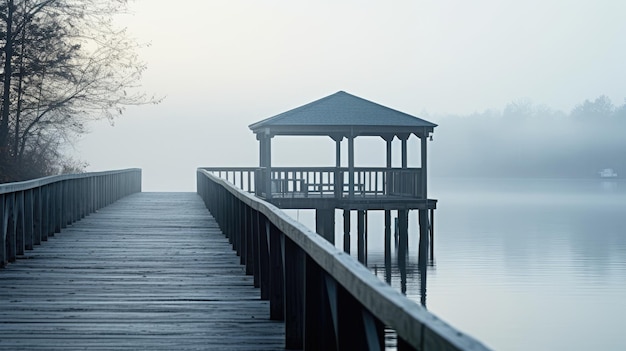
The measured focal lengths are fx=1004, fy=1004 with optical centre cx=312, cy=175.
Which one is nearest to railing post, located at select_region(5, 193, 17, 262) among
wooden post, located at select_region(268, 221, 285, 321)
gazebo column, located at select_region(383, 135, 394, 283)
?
wooden post, located at select_region(268, 221, 285, 321)

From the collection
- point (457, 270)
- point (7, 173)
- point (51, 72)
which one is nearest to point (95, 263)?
point (7, 173)

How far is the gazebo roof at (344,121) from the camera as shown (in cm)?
2981

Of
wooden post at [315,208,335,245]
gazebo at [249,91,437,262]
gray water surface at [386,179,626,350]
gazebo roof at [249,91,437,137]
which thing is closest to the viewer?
gray water surface at [386,179,626,350]

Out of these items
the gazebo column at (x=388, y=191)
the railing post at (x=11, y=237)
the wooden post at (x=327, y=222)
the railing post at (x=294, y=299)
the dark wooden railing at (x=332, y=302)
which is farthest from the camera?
the wooden post at (x=327, y=222)

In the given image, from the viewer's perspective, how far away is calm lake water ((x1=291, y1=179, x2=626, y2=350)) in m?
24.2

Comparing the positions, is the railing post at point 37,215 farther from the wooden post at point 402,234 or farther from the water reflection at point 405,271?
the wooden post at point 402,234

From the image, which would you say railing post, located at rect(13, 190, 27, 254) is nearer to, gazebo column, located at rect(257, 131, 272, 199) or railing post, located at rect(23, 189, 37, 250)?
railing post, located at rect(23, 189, 37, 250)

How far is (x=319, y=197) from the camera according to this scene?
96.3 feet

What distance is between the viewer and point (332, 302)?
410 cm

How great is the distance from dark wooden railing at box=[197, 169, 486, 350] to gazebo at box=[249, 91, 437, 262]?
20.6 meters

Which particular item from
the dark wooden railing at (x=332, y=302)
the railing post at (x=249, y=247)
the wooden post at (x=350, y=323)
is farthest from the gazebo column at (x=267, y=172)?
the wooden post at (x=350, y=323)

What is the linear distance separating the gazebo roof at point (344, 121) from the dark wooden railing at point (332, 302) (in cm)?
2158

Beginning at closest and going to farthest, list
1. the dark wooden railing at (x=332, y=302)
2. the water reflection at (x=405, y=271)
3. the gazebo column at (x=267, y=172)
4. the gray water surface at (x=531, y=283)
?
1. the dark wooden railing at (x=332, y=302)
2. the gray water surface at (x=531, y=283)
3. the water reflection at (x=405, y=271)
4. the gazebo column at (x=267, y=172)

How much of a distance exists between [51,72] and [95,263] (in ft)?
55.4
